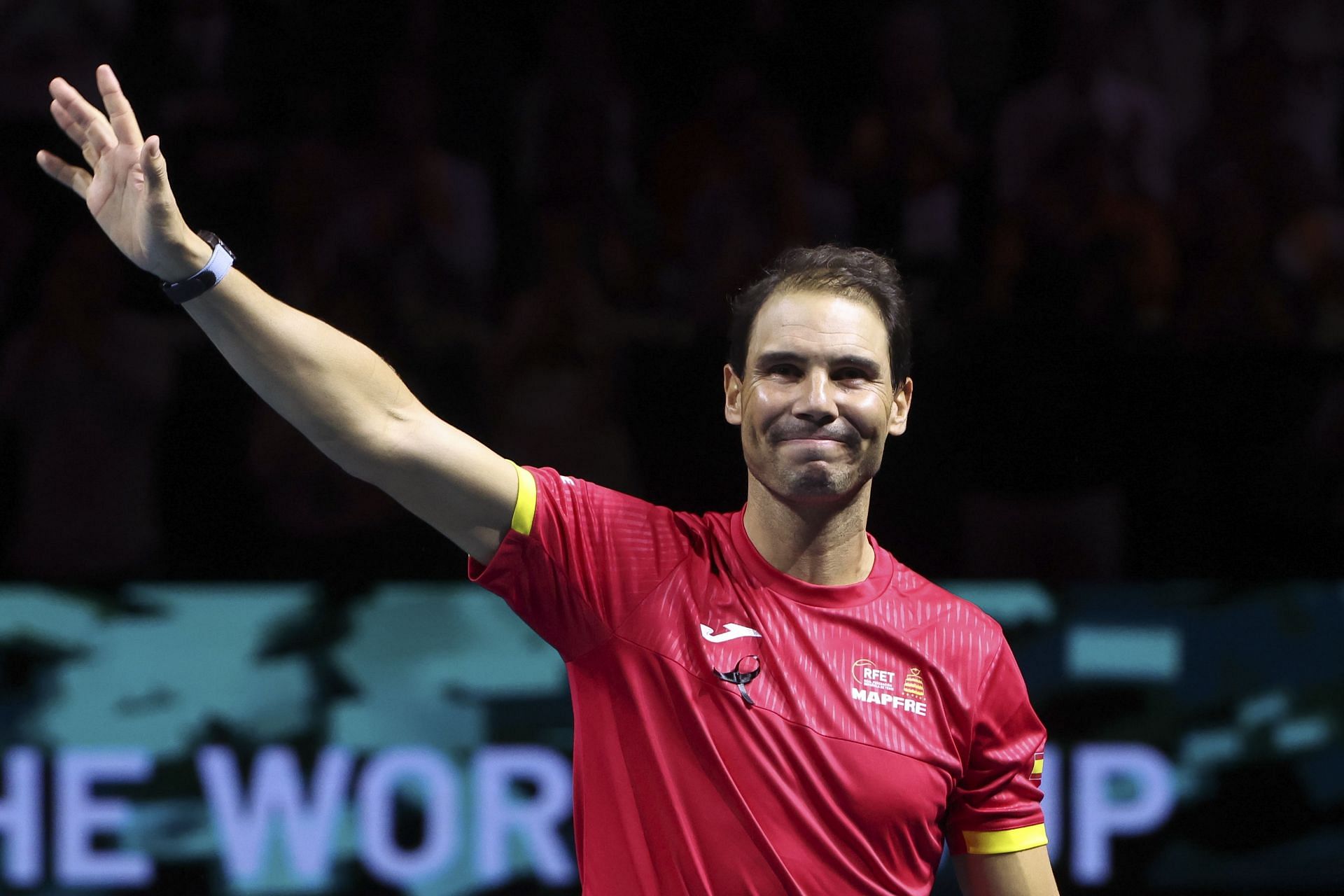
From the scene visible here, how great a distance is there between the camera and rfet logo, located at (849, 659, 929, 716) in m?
Answer: 2.31

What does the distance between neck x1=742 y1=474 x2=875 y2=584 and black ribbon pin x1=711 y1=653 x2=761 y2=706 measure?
21cm

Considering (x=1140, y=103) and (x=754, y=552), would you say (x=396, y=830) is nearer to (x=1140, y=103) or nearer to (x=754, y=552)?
(x=754, y=552)

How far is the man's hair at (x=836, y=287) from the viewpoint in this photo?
2480 mm

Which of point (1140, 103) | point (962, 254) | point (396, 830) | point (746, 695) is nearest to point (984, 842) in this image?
point (746, 695)

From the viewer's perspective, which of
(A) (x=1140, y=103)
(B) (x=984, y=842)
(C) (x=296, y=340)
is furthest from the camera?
(A) (x=1140, y=103)

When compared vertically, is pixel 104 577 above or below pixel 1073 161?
below

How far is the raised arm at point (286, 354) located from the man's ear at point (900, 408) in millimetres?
783

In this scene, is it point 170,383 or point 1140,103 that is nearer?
point 170,383

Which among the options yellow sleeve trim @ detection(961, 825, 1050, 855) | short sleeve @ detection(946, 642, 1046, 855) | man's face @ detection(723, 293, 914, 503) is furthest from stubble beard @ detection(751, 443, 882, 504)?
yellow sleeve trim @ detection(961, 825, 1050, 855)

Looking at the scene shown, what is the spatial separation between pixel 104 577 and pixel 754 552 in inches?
122

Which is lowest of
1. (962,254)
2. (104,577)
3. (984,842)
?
(984,842)

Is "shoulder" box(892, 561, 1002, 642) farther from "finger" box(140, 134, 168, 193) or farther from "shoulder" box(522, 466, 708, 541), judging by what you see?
"finger" box(140, 134, 168, 193)

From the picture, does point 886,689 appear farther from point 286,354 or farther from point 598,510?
point 286,354

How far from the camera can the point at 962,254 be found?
559 cm
